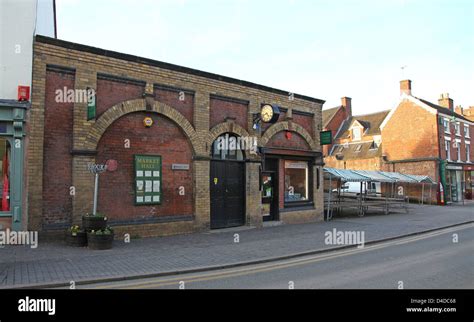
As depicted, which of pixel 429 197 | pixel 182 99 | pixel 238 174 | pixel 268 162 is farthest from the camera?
pixel 429 197

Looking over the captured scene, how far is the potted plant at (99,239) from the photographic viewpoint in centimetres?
990

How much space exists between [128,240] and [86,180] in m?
2.21

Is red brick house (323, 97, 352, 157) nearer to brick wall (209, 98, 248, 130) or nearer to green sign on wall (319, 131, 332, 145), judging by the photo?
green sign on wall (319, 131, 332, 145)

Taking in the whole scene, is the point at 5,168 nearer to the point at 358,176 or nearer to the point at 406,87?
the point at 358,176

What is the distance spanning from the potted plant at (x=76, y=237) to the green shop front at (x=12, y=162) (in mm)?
1415

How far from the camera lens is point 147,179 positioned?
12320mm

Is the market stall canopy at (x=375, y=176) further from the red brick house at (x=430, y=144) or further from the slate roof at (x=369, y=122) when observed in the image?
the slate roof at (x=369, y=122)

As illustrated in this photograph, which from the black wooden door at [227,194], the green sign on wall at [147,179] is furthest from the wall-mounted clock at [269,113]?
the green sign on wall at [147,179]

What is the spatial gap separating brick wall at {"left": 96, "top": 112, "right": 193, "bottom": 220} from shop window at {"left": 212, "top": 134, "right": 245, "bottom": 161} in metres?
1.32

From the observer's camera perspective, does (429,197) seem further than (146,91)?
Yes

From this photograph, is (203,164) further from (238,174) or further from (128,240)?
(128,240)

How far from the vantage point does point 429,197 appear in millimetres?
31031
